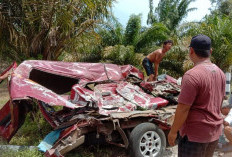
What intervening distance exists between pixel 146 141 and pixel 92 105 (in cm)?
101

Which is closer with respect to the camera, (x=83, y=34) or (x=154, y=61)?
(x=154, y=61)

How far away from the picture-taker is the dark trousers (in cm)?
212

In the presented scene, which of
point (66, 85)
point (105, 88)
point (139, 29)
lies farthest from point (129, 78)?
point (139, 29)

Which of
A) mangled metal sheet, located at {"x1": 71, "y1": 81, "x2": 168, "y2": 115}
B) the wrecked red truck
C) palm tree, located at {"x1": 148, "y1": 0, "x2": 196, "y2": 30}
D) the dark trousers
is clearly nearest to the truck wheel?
the wrecked red truck

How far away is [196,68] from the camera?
6.75 feet

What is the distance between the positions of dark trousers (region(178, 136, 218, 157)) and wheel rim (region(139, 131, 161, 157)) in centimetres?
151

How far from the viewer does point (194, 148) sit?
2131 mm

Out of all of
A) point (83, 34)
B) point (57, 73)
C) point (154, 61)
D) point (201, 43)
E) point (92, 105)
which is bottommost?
point (92, 105)

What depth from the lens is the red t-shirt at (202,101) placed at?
1.99 metres

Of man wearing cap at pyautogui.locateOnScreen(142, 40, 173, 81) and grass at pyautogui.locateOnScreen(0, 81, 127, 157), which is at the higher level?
man wearing cap at pyautogui.locateOnScreen(142, 40, 173, 81)

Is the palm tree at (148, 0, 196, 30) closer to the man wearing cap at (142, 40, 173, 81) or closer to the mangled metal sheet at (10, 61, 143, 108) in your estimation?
the man wearing cap at (142, 40, 173, 81)

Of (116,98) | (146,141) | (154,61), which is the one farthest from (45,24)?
(146,141)


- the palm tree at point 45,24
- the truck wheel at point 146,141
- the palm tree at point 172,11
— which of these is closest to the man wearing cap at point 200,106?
the truck wheel at point 146,141

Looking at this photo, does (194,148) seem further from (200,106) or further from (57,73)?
(57,73)
